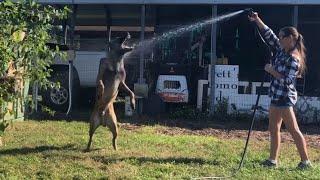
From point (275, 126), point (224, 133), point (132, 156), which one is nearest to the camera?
point (275, 126)

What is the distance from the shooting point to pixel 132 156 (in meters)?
7.86

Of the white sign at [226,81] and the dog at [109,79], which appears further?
the white sign at [226,81]

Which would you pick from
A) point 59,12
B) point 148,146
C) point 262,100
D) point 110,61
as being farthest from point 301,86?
point 59,12

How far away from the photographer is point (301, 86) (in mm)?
13148

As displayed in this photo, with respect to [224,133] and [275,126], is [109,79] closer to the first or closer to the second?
[275,126]

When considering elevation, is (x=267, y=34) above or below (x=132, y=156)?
above

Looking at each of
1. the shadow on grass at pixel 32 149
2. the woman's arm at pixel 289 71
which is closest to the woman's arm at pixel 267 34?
the woman's arm at pixel 289 71

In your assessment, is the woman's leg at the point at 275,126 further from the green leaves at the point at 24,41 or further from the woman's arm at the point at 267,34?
the green leaves at the point at 24,41

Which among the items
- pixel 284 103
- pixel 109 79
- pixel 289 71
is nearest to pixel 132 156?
pixel 109 79

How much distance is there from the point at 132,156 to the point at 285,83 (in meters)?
2.24

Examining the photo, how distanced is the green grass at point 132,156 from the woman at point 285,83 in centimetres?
35

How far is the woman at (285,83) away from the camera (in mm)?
7113

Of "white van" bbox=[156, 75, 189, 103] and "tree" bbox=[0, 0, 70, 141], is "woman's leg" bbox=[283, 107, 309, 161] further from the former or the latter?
"white van" bbox=[156, 75, 189, 103]

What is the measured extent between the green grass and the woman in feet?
1.14
